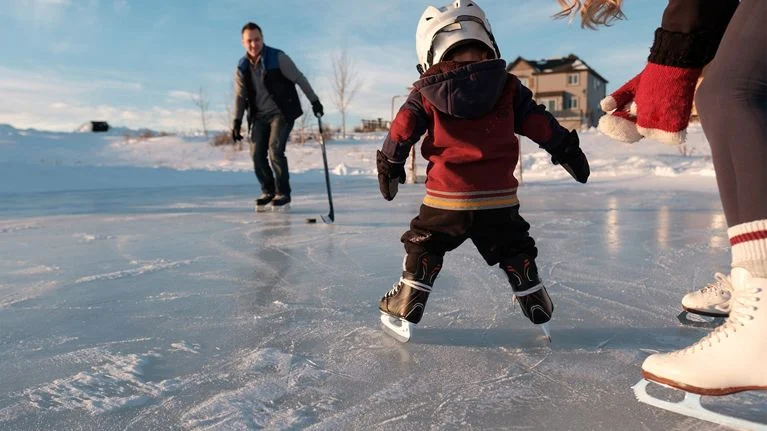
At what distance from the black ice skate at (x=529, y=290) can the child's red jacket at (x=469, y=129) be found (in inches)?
6.7

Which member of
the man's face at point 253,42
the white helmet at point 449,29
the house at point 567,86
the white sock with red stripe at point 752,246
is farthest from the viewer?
the house at point 567,86

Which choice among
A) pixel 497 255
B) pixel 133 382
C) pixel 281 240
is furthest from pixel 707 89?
pixel 281 240

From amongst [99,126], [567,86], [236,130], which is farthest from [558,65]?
[236,130]

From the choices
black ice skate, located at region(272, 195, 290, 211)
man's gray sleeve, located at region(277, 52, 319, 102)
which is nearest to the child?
man's gray sleeve, located at region(277, 52, 319, 102)

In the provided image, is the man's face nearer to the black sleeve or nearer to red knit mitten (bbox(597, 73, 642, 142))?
red knit mitten (bbox(597, 73, 642, 142))

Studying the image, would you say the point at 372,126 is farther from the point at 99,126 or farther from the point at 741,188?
the point at 741,188

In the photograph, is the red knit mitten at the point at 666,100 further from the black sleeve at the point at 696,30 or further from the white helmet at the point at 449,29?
the white helmet at the point at 449,29

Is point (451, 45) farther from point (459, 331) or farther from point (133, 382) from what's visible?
point (133, 382)

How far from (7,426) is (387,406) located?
74cm

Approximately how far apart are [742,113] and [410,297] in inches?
35.5

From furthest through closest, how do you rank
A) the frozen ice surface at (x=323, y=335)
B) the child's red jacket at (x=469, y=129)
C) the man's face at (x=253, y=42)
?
1. the man's face at (x=253, y=42)
2. the child's red jacket at (x=469, y=129)
3. the frozen ice surface at (x=323, y=335)

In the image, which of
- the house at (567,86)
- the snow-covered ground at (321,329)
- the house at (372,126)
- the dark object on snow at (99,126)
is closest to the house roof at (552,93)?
the house at (567,86)

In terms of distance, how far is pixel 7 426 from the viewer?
107 centimetres

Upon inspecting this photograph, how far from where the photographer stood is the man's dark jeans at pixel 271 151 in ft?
15.6
